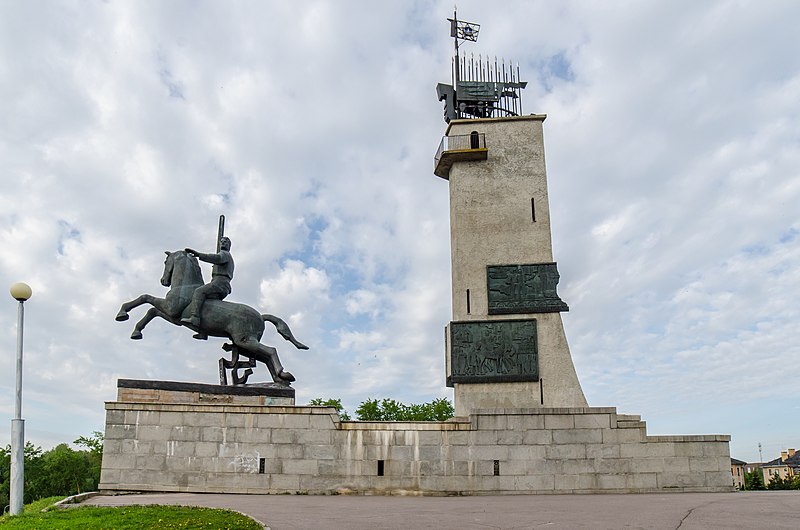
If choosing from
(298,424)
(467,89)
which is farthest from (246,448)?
(467,89)

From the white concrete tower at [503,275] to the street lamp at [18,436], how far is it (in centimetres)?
1118

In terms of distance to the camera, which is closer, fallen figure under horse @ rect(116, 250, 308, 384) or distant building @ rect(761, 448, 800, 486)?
fallen figure under horse @ rect(116, 250, 308, 384)

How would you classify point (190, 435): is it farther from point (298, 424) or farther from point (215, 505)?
point (215, 505)

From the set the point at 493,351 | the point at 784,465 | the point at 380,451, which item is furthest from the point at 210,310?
the point at 784,465

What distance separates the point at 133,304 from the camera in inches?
788

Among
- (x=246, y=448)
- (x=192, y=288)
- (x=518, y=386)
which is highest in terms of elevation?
(x=192, y=288)

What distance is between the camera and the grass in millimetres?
10305

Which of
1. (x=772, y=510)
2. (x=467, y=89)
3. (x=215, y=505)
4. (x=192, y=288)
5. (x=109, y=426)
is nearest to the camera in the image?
(x=772, y=510)

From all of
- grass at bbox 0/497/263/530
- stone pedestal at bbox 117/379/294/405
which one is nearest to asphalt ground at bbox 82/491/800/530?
grass at bbox 0/497/263/530

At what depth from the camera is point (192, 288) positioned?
2005 cm

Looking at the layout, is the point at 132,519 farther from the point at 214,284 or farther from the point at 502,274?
the point at 502,274

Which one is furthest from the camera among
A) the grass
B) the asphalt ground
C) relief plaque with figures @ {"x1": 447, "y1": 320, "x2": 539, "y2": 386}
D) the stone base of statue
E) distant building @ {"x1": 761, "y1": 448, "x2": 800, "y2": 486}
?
distant building @ {"x1": 761, "y1": 448, "x2": 800, "y2": 486}

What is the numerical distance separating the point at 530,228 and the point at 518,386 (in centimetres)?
472

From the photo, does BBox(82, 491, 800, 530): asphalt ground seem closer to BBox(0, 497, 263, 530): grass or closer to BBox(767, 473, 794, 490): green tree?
BBox(0, 497, 263, 530): grass
